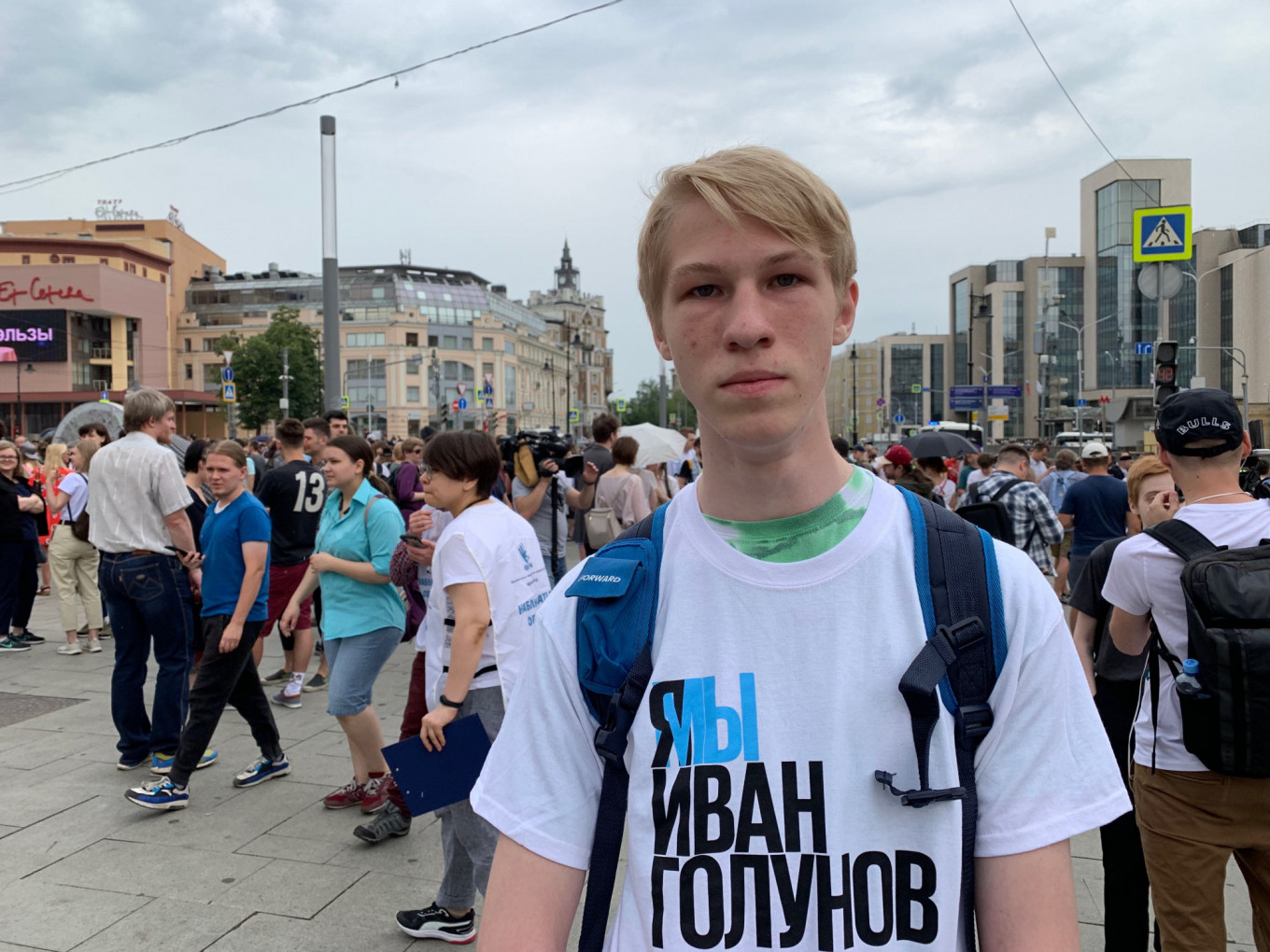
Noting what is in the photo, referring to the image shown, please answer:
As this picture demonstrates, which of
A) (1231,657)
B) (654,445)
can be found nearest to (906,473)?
(1231,657)

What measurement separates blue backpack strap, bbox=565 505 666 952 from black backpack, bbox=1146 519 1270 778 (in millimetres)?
1893

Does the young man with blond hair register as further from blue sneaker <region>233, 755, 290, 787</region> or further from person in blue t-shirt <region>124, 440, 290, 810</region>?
blue sneaker <region>233, 755, 290, 787</region>

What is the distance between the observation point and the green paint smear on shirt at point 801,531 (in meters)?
1.24

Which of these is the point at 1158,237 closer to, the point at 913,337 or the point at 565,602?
the point at 565,602

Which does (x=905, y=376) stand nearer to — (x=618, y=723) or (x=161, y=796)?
(x=161, y=796)

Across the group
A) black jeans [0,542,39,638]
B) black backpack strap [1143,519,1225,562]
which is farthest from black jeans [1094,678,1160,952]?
black jeans [0,542,39,638]

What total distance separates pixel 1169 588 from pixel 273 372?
65.9 metres

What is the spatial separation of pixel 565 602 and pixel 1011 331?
317 ft

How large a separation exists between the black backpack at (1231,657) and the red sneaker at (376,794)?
384 centimetres

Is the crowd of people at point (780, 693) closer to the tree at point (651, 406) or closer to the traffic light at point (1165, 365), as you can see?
the traffic light at point (1165, 365)

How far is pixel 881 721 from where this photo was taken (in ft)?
3.81

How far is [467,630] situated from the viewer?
3.68 meters

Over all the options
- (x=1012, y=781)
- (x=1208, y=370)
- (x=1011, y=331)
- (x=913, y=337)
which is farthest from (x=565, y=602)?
(x=913, y=337)

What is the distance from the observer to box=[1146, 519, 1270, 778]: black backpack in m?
2.42
